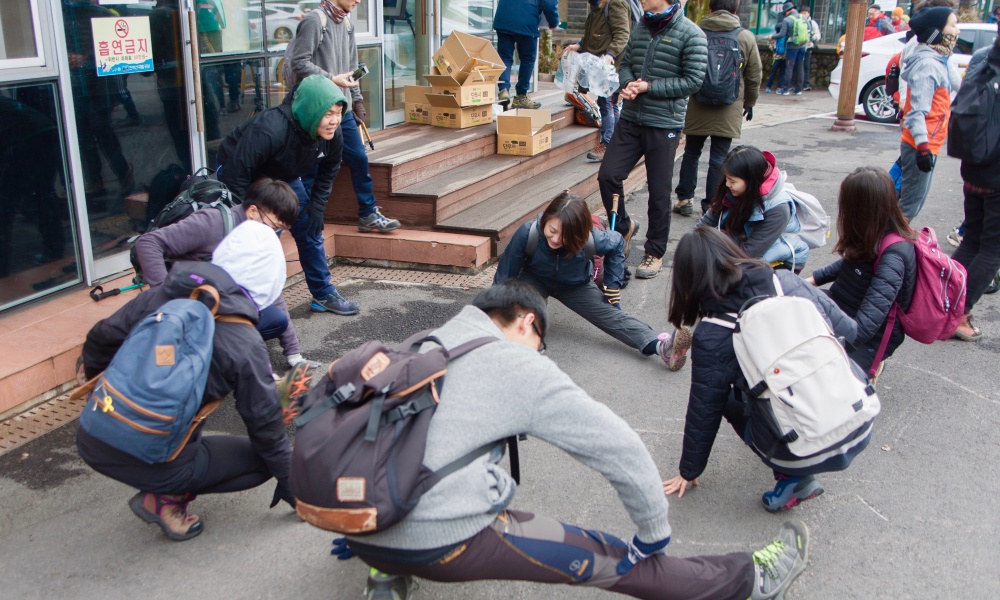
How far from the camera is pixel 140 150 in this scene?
17.6 ft

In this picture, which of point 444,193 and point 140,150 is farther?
point 444,193

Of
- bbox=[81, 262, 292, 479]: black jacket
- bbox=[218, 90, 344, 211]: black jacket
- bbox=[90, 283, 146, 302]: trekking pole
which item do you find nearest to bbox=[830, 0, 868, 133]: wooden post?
bbox=[218, 90, 344, 211]: black jacket

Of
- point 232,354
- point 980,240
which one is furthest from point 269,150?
point 980,240

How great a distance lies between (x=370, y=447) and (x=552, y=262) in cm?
285

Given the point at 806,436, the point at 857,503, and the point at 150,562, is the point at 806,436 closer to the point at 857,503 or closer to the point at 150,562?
the point at 857,503

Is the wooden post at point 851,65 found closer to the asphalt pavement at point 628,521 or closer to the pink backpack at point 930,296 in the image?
the asphalt pavement at point 628,521

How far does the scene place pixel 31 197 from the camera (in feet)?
15.3

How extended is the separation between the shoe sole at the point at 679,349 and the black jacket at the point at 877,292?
0.88 metres

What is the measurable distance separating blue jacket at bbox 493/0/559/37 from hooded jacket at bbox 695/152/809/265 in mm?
4753

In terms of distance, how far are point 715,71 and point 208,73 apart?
391cm

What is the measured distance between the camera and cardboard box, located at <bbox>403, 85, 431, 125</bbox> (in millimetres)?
8281

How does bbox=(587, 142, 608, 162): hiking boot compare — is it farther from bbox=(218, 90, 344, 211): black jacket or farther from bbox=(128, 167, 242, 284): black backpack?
bbox=(128, 167, 242, 284): black backpack

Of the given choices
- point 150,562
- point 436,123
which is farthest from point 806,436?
point 436,123

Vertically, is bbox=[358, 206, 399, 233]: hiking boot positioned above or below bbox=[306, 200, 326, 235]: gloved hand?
below
